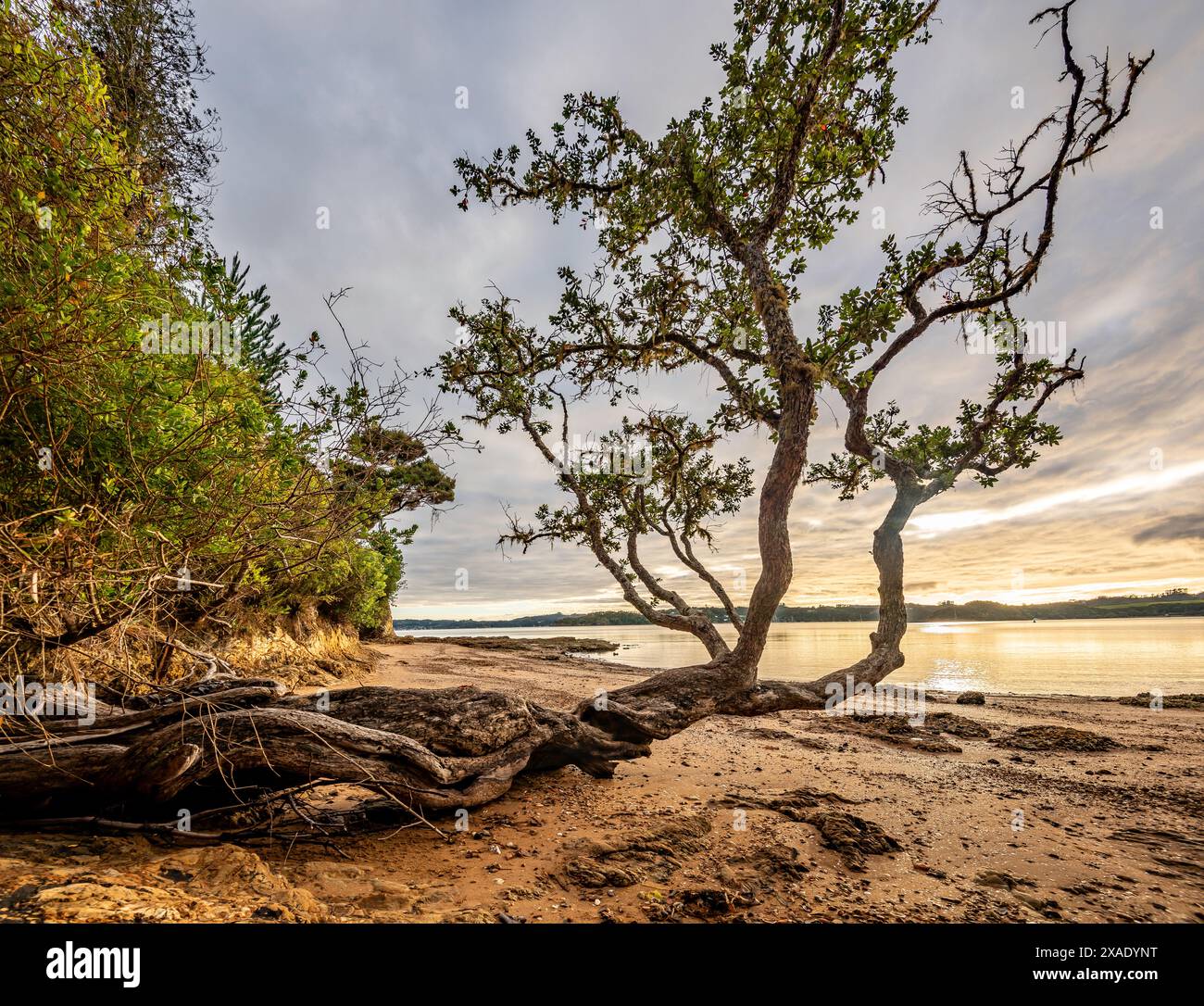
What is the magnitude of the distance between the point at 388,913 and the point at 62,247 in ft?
18.8

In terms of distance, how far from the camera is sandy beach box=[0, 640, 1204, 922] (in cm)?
300

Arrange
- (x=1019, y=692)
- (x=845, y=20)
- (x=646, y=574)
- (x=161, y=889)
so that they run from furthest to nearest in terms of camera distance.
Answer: (x=1019, y=692)
(x=646, y=574)
(x=845, y=20)
(x=161, y=889)

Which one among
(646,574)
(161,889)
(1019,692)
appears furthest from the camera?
(1019,692)

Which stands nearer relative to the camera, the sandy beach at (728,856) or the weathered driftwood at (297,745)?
the sandy beach at (728,856)

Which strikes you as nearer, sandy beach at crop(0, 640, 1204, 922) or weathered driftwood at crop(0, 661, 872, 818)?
sandy beach at crop(0, 640, 1204, 922)

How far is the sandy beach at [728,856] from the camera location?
300 cm

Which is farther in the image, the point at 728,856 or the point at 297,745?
the point at 728,856

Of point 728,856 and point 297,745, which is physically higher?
point 297,745

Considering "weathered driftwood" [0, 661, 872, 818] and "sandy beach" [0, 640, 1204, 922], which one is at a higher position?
"weathered driftwood" [0, 661, 872, 818]

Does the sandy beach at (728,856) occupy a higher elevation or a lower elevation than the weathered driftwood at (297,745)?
lower

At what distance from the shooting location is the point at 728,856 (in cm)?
440

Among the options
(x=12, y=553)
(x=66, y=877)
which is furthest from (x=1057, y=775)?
(x=12, y=553)
